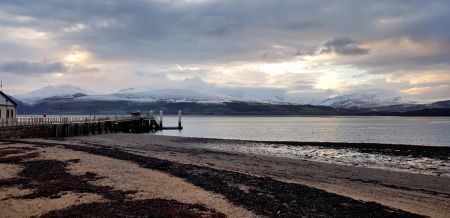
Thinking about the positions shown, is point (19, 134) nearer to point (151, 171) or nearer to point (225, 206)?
point (151, 171)

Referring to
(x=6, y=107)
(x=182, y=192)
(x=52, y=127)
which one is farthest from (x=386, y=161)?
(x=6, y=107)

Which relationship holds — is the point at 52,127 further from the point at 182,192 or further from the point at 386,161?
the point at 182,192

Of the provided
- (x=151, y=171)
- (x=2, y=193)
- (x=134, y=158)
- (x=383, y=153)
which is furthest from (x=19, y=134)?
(x=383, y=153)

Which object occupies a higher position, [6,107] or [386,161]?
[6,107]

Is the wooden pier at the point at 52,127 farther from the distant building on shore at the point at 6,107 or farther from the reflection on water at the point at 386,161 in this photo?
the reflection on water at the point at 386,161

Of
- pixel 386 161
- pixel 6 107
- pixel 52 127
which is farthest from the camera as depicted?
pixel 6 107

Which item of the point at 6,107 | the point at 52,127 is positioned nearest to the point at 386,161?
the point at 52,127

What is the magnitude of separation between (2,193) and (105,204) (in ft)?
17.8

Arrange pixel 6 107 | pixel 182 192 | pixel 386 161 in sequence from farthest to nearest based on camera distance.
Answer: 1. pixel 6 107
2. pixel 386 161
3. pixel 182 192

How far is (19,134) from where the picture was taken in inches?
2048

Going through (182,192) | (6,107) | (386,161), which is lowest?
(386,161)

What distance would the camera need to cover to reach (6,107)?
65500mm

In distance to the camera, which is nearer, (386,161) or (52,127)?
(386,161)

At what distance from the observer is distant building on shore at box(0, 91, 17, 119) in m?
64.1
